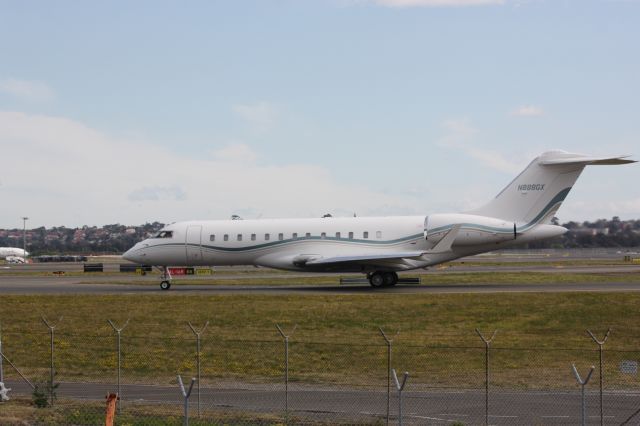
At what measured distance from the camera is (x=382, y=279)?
43.8m

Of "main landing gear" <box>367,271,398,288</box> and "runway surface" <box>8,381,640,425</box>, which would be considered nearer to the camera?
"runway surface" <box>8,381,640,425</box>

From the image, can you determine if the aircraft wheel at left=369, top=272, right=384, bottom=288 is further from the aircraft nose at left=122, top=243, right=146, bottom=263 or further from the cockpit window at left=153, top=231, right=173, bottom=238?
the aircraft nose at left=122, top=243, right=146, bottom=263

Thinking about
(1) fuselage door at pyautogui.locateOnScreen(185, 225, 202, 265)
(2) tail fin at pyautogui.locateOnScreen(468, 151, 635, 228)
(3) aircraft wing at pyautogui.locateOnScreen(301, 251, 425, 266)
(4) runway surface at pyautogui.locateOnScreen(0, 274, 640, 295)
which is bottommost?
(4) runway surface at pyautogui.locateOnScreen(0, 274, 640, 295)

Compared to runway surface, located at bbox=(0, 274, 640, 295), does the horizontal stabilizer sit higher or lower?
higher

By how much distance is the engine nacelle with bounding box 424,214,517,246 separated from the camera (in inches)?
1650

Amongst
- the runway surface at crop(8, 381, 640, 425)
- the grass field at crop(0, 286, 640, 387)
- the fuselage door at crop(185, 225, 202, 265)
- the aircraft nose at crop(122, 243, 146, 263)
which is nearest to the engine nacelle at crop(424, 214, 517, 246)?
the grass field at crop(0, 286, 640, 387)

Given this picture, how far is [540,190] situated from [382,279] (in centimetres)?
940

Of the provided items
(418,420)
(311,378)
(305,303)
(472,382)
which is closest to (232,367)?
(311,378)

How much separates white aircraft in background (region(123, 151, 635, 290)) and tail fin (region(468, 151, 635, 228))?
51 millimetres

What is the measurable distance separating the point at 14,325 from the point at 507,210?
24.4 m

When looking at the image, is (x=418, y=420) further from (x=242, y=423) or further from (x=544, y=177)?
(x=544, y=177)

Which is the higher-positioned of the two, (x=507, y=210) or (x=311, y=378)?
(x=507, y=210)

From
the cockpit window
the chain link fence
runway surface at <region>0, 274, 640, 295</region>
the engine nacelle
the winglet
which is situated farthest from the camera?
the cockpit window

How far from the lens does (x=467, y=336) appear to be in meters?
27.2
